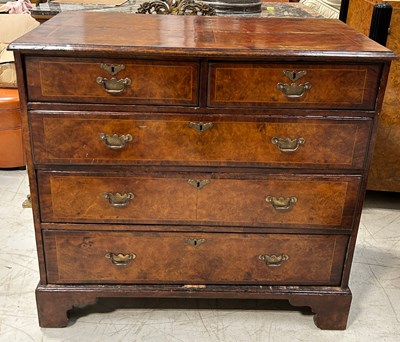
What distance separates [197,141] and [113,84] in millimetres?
317

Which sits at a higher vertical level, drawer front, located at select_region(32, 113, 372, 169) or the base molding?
drawer front, located at select_region(32, 113, 372, 169)

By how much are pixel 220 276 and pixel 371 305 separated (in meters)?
0.69

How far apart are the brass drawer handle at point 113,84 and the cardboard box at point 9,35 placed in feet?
5.59

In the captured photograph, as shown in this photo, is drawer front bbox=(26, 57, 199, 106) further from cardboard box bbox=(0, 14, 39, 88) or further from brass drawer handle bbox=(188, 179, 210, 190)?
cardboard box bbox=(0, 14, 39, 88)

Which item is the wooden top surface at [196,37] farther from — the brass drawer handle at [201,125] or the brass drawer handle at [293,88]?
the brass drawer handle at [201,125]

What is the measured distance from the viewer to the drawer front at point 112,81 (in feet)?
5.05

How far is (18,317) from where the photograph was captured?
1963mm

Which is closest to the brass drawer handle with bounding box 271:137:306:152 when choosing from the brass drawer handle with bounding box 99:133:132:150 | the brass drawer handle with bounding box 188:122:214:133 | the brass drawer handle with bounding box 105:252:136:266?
the brass drawer handle with bounding box 188:122:214:133

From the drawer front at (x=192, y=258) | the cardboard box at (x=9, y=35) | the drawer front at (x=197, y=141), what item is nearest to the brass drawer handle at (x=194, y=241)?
the drawer front at (x=192, y=258)

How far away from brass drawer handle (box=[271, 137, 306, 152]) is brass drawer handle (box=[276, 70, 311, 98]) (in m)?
0.15

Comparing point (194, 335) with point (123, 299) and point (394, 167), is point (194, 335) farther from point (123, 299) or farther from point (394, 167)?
point (394, 167)

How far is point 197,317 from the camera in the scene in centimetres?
200

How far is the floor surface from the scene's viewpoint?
6.26 ft

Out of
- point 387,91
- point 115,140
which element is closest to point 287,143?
point 115,140
